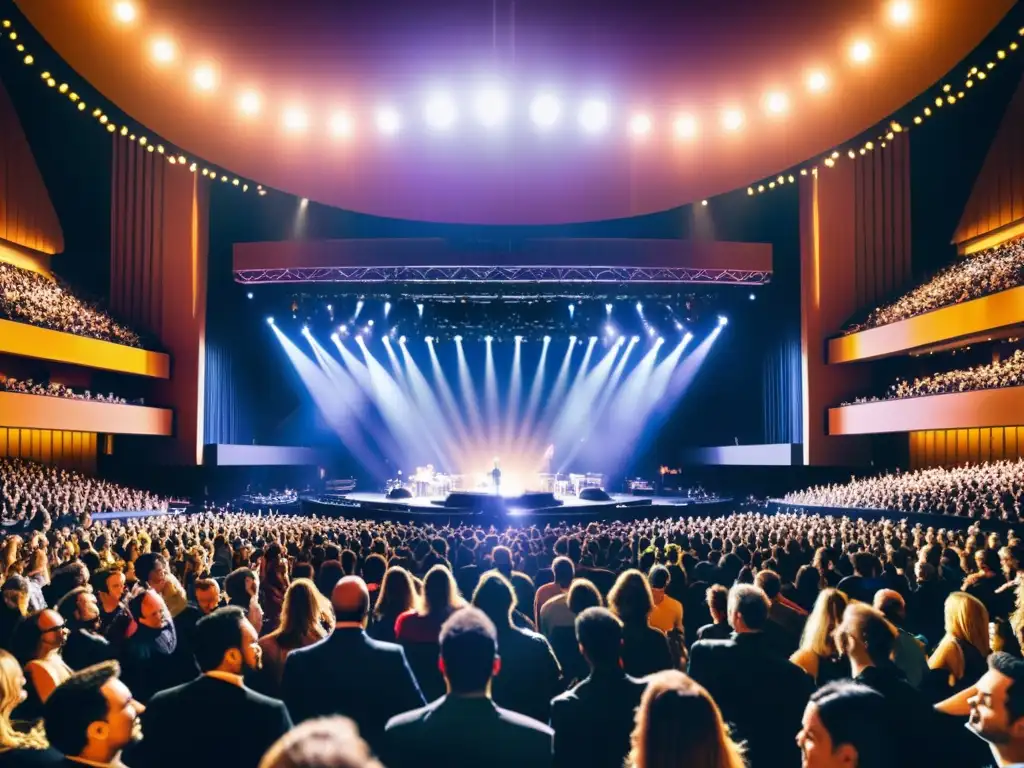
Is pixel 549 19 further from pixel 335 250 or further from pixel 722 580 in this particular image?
pixel 335 250

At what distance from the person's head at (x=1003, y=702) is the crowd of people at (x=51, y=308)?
24.2 meters

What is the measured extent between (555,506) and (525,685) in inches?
657

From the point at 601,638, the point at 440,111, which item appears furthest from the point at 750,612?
the point at 440,111

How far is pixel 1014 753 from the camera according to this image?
2.61 meters

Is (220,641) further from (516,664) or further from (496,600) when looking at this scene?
(516,664)

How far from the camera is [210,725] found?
272 cm

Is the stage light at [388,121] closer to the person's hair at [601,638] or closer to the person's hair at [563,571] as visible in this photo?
the person's hair at [563,571]

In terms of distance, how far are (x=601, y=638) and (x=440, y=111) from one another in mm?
9062

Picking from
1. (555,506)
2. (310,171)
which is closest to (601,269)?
(555,506)

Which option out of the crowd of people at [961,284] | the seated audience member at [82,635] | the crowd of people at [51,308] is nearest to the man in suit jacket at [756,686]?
the seated audience member at [82,635]

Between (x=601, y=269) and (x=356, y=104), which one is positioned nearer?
(x=356, y=104)

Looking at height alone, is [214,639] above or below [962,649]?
above

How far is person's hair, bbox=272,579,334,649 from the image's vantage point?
4.21m

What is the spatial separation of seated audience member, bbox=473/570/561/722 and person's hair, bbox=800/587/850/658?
1.26m
